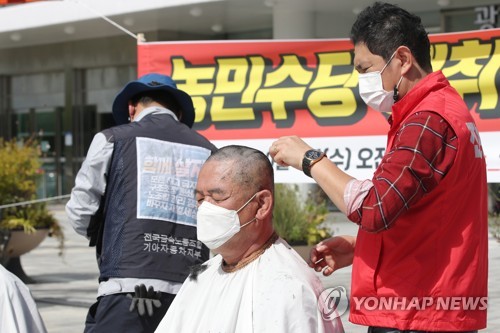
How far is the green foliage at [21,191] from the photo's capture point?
11.3 m

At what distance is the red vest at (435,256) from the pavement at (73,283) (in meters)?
3.01

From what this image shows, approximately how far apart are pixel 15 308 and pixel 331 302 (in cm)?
159

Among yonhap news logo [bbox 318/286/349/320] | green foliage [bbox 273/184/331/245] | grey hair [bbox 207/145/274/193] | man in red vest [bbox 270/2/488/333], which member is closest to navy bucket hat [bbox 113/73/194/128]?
grey hair [bbox 207/145/274/193]

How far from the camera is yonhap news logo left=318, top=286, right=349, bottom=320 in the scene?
2828 millimetres

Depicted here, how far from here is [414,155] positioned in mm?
2762

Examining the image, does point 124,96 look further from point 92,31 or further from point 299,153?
point 92,31

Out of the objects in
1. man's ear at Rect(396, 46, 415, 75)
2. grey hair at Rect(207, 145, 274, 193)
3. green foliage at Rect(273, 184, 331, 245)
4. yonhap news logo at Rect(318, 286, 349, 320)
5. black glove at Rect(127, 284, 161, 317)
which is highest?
man's ear at Rect(396, 46, 415, 75)

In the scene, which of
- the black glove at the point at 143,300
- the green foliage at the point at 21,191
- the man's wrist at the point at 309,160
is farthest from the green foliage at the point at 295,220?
the man's wrist at the point at 309,160

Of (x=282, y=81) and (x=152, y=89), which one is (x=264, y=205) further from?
(x=282, y=81)

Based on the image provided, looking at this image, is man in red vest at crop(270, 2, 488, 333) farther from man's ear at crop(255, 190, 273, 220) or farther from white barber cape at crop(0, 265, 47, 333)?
white barber cape at crop(0, 265, 47, 333)

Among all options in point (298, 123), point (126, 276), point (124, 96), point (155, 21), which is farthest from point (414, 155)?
point (155, 21)

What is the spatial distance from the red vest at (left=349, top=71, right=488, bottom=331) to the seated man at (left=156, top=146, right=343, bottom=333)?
0.58 ft

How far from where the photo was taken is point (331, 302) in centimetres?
289

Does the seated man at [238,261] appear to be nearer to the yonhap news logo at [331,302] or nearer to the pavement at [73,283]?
the yonhap news logo at [331,302]
